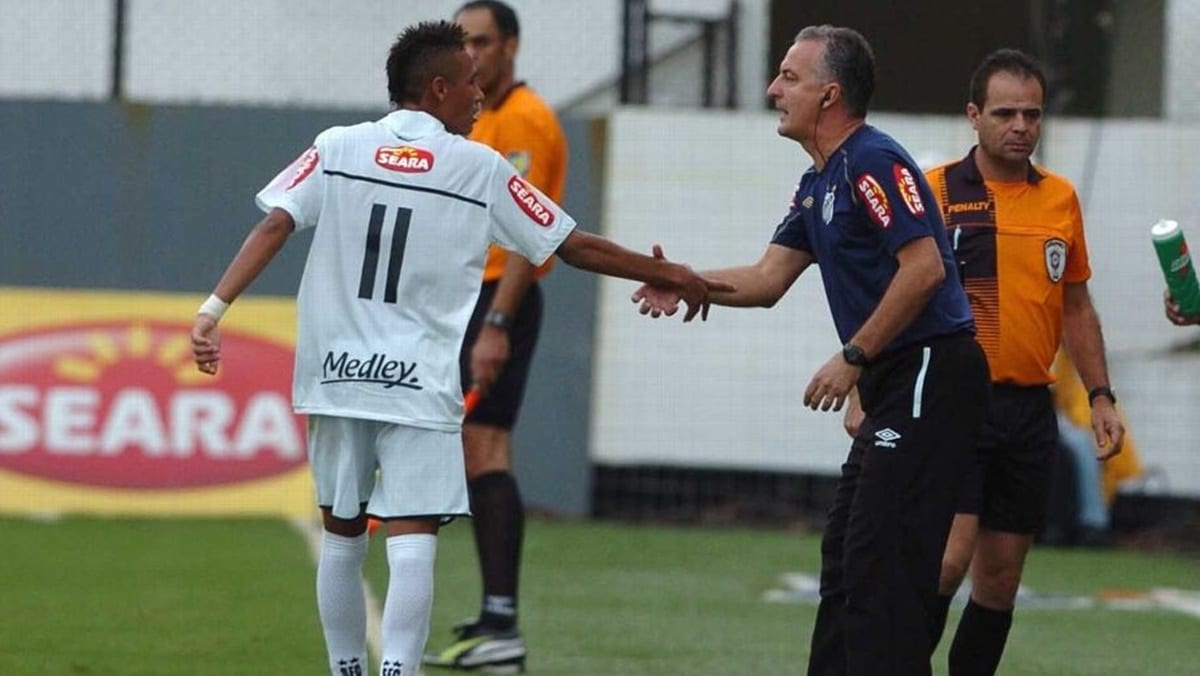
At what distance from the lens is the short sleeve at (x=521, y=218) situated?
628 centimetres

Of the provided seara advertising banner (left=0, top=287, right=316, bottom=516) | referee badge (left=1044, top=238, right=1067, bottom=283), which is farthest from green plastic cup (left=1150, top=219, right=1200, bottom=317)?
seara advertising banner (left=0, top=287, right=316, bottom=516)

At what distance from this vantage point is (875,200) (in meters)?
5.70

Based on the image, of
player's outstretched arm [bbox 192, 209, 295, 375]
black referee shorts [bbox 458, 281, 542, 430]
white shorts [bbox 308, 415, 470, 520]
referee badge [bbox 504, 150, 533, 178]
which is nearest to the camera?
player's outstretched arm [bbox 192, 209, 295, 375]

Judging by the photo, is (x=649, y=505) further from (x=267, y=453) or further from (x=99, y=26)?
(x=99, y=26)

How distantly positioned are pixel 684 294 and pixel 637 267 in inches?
6.6

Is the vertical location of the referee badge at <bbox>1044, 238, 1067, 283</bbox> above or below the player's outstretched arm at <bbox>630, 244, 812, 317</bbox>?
above

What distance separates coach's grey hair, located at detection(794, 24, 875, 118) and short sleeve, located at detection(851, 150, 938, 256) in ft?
0.77

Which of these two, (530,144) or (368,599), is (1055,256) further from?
(368,599)

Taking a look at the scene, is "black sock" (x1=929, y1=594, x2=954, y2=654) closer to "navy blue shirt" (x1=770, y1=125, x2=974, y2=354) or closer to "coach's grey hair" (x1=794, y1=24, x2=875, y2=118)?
"navy blue shirt" (x1=770, y1=125, x2=974, y2=354)

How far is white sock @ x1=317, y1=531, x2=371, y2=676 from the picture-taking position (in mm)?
6367

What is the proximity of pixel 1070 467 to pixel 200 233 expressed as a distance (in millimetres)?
5826

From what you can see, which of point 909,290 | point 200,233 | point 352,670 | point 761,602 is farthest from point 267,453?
point 909,290

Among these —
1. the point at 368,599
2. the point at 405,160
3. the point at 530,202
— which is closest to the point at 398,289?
the point at 405,160

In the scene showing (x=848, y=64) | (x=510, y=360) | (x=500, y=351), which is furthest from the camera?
(x=510, y=360)
